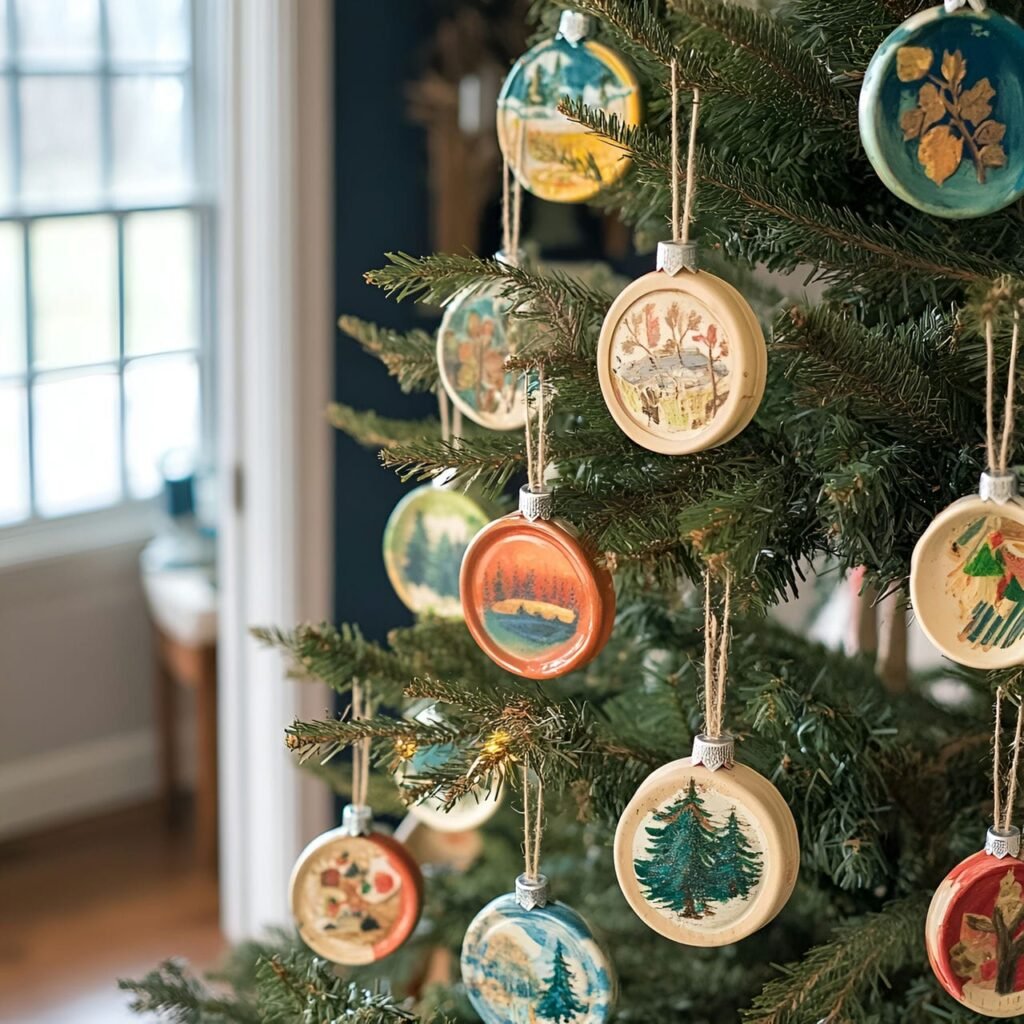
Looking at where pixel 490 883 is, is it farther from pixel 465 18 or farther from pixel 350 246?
pixel 465 18

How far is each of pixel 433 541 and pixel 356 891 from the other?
0.24 meters

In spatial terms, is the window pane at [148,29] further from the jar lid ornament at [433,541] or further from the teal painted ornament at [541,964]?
the teal painted ornament at [541,964]

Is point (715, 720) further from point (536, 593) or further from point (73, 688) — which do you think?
point (73, 688)

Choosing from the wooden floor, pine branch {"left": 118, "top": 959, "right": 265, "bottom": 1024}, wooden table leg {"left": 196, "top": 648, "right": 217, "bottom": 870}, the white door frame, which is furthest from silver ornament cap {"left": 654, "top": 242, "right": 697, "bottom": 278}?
wooden table leg {"left": 196, "top": 648, "right": 217, "bottom": 870}

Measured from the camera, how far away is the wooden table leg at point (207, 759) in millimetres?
2846

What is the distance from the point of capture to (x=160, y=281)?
308 cm

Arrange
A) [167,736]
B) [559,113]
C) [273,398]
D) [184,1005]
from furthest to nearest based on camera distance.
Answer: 1. [167,736]
2. [273,398]
3. [184,1005]
4. [559,113]

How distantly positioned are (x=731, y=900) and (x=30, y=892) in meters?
2.45

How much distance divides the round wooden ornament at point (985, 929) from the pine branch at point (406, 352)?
0.47 metres

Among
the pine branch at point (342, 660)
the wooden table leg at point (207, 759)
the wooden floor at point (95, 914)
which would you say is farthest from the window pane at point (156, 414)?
the pine branch at point (342, 660)

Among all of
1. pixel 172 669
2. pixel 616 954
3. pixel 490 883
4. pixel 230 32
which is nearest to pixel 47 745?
pixel 172 669

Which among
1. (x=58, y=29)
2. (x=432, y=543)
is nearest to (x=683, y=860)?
(x=432, y=543)

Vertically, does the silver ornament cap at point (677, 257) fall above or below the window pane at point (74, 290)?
above

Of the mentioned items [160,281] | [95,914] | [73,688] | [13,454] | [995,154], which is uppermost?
[995,154]
